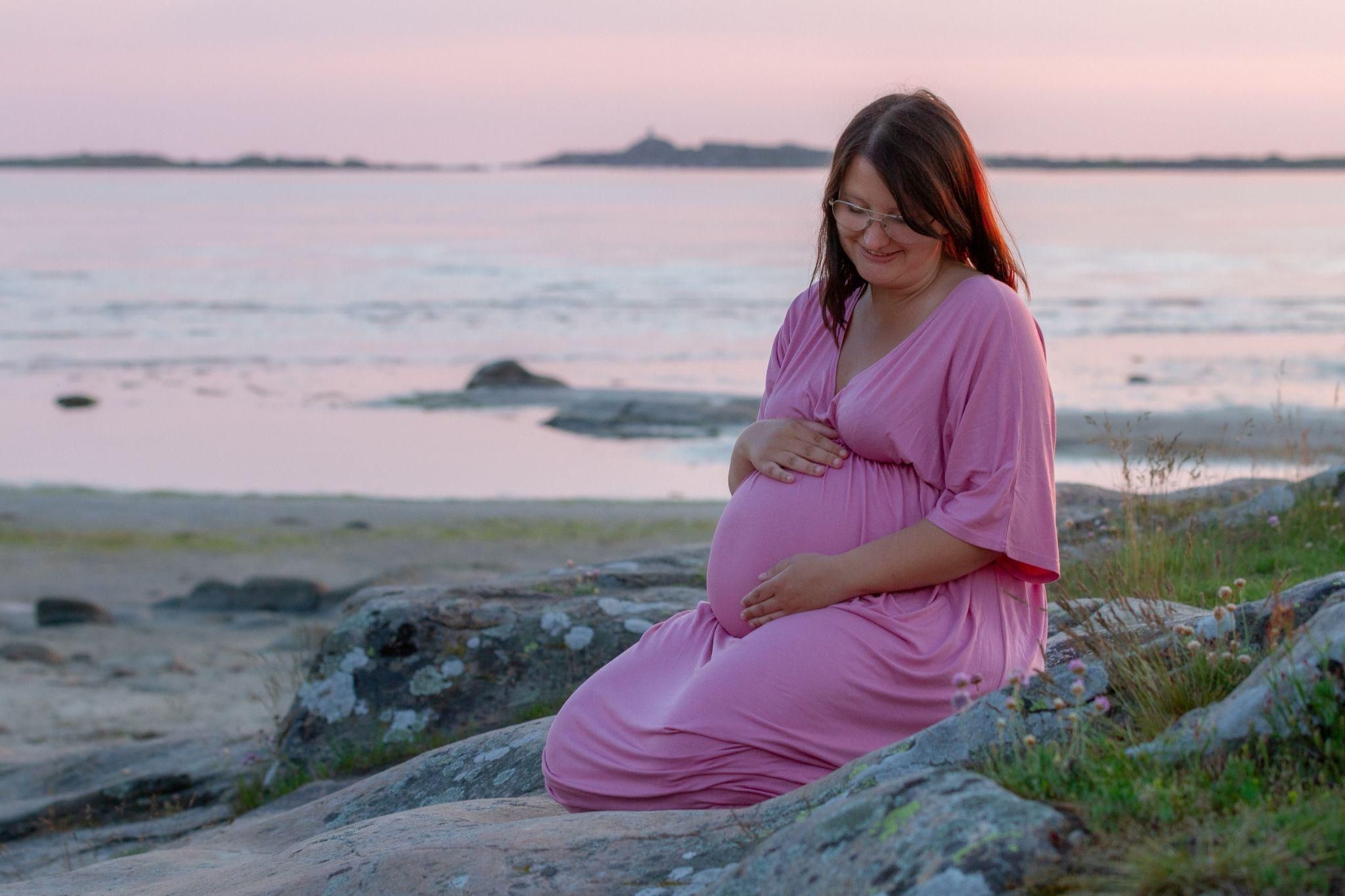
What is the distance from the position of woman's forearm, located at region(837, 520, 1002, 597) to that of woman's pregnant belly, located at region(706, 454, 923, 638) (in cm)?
12

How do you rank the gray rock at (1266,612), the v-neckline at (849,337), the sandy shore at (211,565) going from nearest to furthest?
the gray rock at (1266,612) < the v-neckline at (849,337) < the sandy shore at (211,565)

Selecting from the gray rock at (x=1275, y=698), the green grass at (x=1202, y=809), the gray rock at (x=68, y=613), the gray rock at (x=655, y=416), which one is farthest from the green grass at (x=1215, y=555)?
the gray rock at (x=655, y=416)

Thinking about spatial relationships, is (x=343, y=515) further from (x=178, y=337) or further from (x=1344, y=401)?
(x=178, y=337)

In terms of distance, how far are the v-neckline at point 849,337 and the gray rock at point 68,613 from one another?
346 inches

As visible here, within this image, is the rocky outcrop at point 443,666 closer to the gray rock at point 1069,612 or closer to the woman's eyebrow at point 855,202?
the gray rock at point 1069,612

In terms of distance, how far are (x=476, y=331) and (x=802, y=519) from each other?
98.7 ft

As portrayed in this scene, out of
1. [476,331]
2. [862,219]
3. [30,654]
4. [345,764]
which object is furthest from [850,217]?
[476,331]

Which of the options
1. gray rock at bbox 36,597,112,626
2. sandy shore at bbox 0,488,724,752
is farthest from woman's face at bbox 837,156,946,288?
gray rock at bbox 36,597,112,626

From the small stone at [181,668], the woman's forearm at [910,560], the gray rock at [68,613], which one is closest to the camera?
the woman's forearm at [910,560]

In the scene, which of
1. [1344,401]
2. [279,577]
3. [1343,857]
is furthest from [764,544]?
[1344,401]

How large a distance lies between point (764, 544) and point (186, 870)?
1944mm

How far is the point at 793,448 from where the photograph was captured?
3.66 meters

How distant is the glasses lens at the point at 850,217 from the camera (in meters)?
3.43

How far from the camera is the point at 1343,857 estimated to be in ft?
6.40
